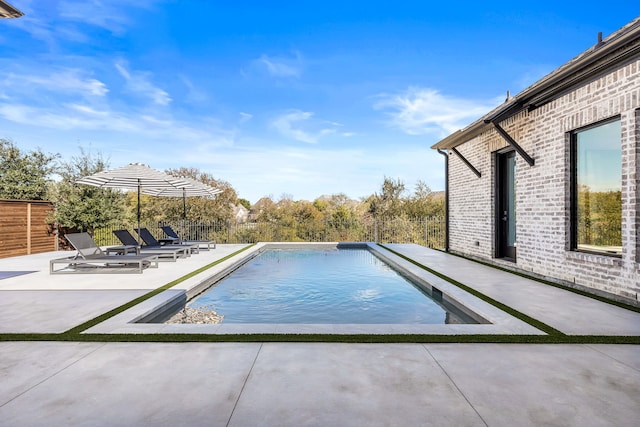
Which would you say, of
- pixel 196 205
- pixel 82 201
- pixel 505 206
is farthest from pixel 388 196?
pixel 82 201

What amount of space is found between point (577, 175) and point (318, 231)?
45.3 ft

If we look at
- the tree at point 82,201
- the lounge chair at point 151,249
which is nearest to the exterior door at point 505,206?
the lounge chair at point 151,249

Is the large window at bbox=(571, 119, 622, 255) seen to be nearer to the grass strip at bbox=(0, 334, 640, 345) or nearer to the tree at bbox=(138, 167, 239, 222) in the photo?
the grass strip at bbox=(0, 334, 640, 345)

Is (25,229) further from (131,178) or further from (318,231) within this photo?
(318,231)

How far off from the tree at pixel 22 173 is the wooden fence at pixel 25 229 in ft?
35.0

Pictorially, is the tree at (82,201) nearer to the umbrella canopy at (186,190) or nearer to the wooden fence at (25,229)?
the wooden fence at (25,229)

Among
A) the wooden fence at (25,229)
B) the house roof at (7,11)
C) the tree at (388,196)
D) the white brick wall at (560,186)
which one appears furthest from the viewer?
the tree at (388,196)

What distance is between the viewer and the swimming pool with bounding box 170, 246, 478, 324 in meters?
5.53

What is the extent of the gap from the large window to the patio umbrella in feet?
33.2

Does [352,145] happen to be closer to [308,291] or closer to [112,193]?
[112,193]

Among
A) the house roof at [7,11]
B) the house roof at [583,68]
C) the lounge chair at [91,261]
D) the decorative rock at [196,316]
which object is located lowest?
the decorative rock at [196,316]

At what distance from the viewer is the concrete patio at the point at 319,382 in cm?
243

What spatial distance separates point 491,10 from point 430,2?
2.43m

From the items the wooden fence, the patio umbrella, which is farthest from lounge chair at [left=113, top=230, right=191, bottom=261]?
the wooden fence
